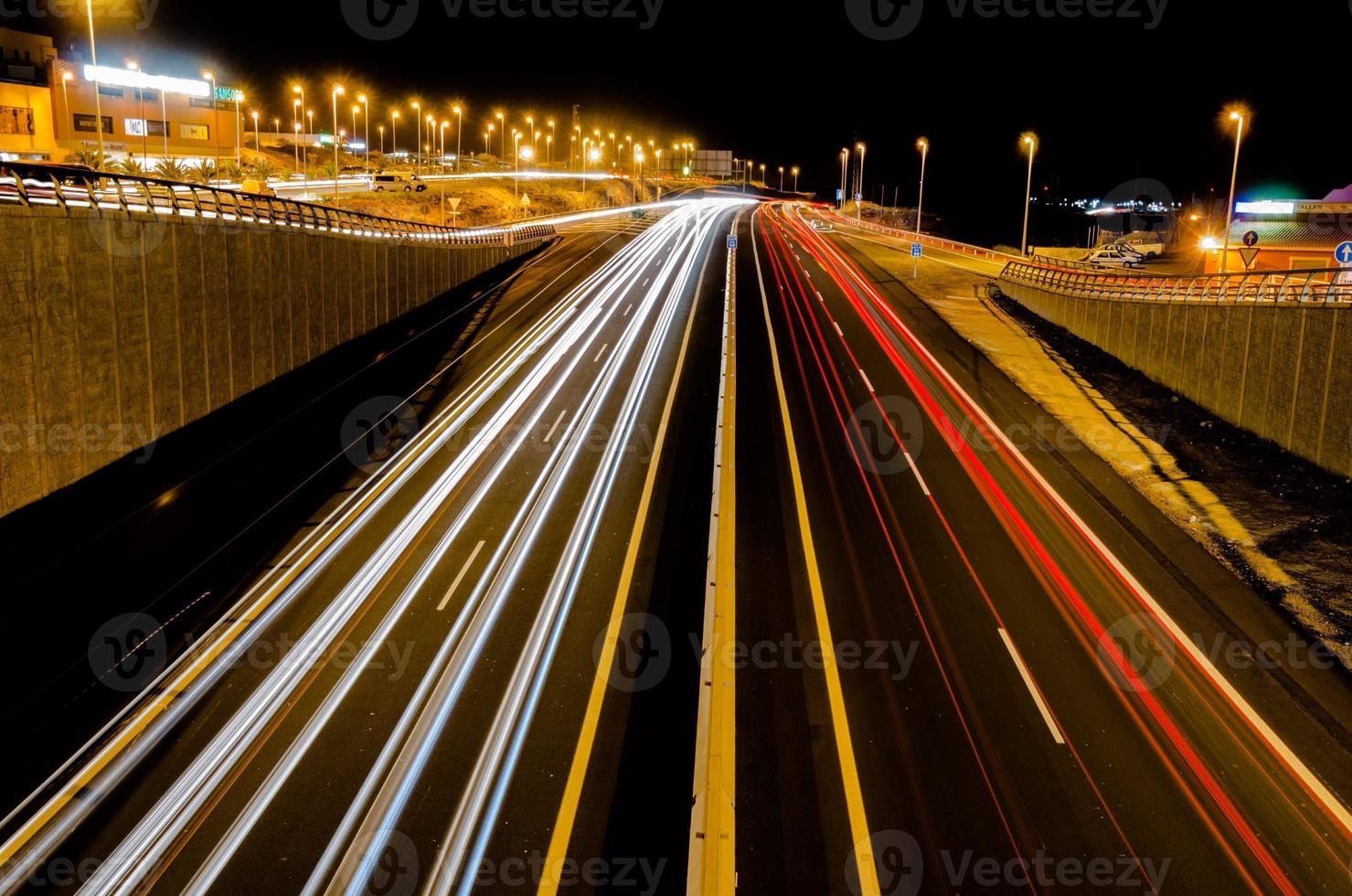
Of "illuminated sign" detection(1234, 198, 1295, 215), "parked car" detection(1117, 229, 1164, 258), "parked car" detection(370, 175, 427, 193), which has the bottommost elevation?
"parked car" detection(1117, 229, 1164, 258)

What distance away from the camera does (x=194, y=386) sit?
21859 mm

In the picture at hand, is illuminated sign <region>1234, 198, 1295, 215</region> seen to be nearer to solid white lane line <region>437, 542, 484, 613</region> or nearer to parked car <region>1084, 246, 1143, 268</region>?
parked car <region>1084, 246, 1143, 268</region>

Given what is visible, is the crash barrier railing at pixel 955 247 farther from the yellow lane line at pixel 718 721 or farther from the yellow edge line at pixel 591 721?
the yellow edge line at pixel 591 721

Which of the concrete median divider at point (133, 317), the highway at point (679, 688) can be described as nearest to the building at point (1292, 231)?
the highway at point (679, 688)

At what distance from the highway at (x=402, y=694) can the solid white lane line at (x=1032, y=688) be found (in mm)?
4711

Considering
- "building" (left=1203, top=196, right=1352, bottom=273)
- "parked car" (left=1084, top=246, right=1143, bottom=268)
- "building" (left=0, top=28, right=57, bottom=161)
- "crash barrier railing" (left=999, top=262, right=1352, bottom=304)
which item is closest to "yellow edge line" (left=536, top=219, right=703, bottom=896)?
"crash barrier railing" (left=999, top=262, right=1352, bottom=304)

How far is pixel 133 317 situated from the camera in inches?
755

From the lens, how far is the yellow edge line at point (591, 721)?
380 inches

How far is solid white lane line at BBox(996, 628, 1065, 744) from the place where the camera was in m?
12.2

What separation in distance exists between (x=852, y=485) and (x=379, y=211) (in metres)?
50.9

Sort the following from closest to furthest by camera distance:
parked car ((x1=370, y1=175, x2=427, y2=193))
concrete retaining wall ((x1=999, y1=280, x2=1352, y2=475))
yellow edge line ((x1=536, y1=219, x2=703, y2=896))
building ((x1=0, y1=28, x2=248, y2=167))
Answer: yellow edge line ((x1=536, y1=219, x2=703, y2=896))
concrete retaining wall ((x1=999, y1=280, x2=1352, y2=475))
building ((x1=0, y1=28, x2=248, y2=167))
parked car ((x1=370, y1=175, x2=427, y2=193))

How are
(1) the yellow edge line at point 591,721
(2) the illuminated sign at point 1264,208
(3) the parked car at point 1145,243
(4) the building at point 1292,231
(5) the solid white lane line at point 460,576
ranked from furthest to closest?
(3) the parked car at point 1145,243 < (2) the illuminated sign at point 1264,208 < (4) the building at point 1292,231 < (5) the solid white lane line at point 460,576 < (1) the yellow edge line at point 591,721

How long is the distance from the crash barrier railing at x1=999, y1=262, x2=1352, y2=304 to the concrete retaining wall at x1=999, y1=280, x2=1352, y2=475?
0.87 feet

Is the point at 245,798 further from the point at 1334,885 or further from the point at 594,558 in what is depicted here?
the point at 1334,885
